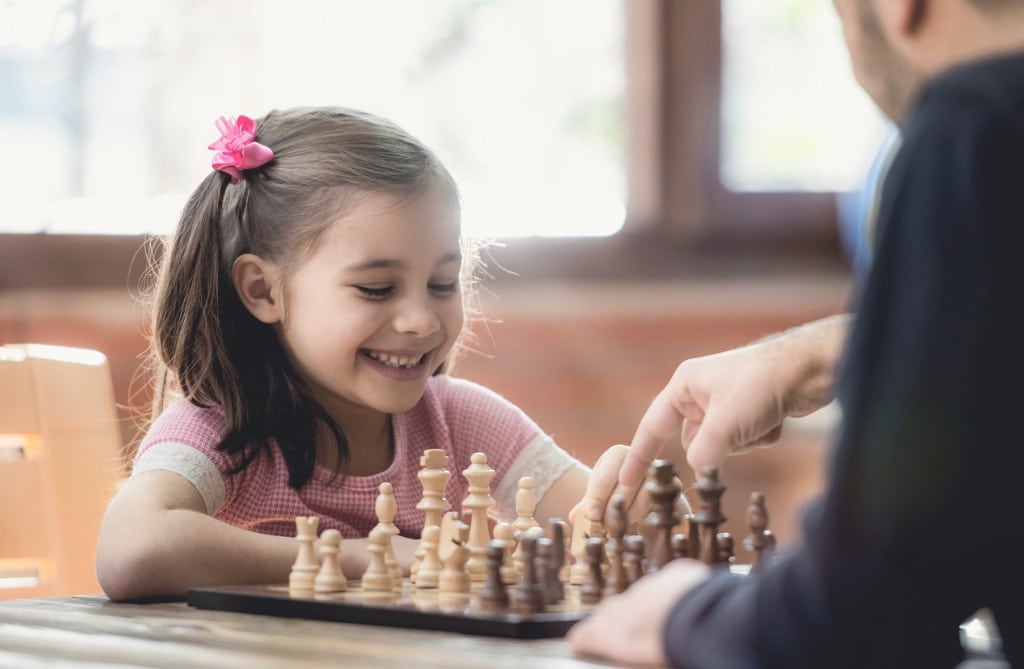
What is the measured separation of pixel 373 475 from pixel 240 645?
0.73m

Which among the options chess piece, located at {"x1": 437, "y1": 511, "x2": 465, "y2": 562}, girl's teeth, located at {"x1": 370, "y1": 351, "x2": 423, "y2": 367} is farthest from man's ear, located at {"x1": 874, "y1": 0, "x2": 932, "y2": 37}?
girl's teeth, located at {"x1": 370, "y1": 351, "x2": 423, "y2": 367}

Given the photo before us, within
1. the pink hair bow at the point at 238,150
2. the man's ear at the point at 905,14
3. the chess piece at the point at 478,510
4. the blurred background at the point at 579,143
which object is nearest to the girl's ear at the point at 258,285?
the pink hair bow at the point at 238,150

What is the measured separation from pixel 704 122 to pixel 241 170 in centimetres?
190

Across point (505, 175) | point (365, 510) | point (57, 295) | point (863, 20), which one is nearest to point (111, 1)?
point (57, 295)

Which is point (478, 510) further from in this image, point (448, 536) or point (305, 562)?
point (305, 562)

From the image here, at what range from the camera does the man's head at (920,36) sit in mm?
724

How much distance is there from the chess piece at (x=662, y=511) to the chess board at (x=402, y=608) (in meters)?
0.08

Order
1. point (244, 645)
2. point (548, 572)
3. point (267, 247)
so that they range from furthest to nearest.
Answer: point (267, 247) → point (548, 572) → point (244, 645)

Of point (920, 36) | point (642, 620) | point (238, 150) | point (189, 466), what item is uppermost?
point (238, 150)

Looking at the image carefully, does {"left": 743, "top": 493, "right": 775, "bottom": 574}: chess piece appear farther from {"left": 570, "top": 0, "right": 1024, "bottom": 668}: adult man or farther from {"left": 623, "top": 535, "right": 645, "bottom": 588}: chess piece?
{"left": 570, "top": 0, "right": 1024, "bottom": 668}: adult man

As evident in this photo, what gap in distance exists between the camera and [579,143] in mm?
3395

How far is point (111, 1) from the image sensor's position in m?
3.04

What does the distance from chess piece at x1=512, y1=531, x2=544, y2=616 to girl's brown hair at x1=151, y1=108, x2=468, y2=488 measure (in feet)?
1.93

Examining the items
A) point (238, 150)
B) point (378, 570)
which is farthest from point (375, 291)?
point (378, 570)
